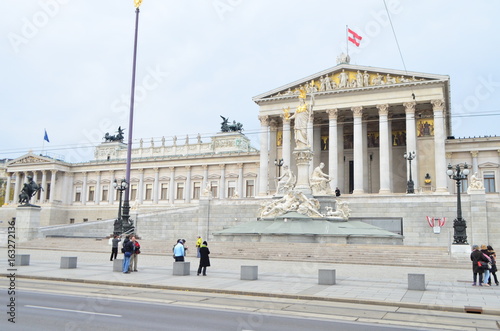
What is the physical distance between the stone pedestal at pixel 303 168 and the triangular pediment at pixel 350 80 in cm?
1796

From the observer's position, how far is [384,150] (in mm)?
53750

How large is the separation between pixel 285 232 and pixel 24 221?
2402 cm

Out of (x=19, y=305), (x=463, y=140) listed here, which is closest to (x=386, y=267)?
(x=19, y=305)

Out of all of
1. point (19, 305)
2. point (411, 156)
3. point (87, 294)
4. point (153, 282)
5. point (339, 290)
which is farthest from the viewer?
point (411, 156)

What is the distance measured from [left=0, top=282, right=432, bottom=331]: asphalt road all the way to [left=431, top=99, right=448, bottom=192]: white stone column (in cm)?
4328

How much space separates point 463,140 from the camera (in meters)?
59.1

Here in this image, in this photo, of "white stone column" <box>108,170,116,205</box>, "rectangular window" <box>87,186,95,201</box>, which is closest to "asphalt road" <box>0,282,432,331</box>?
"white stone column" <box>108,170,116,205</box>

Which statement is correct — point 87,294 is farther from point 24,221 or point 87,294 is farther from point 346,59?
point 346,59

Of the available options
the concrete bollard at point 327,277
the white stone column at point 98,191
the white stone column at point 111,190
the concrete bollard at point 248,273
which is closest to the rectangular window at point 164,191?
the white stone column at point 111,190

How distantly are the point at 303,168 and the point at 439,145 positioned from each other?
21.5 metres

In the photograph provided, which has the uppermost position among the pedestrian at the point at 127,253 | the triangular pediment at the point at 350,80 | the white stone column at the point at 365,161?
the triangular pediment at the point at 350,80

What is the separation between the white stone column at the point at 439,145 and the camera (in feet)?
165

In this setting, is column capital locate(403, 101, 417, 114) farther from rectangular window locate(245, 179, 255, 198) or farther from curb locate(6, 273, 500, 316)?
curb locate(6, 273, 500, 316)

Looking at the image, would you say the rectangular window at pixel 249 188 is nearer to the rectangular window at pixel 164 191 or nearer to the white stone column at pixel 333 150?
the rectangular window at pixel 164 191
